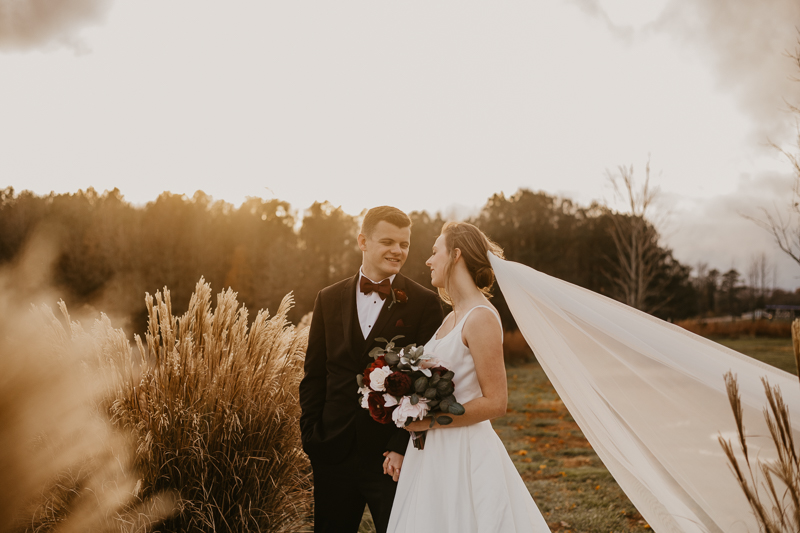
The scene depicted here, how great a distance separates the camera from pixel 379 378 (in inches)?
90.8

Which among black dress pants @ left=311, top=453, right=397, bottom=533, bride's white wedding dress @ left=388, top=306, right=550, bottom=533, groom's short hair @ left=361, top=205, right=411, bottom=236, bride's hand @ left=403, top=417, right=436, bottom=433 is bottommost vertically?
black dress pants @ left=311, top=453, right=397, bottom=533

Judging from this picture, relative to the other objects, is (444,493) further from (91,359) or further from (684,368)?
(91,359)

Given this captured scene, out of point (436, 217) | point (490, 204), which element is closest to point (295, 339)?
point (436, 217)

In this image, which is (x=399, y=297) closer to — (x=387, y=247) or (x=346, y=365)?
(x=387, y=247)

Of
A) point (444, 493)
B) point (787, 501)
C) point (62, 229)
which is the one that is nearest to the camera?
point (787, 501)

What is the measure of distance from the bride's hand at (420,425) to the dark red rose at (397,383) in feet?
0.78

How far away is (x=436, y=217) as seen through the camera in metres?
28.6

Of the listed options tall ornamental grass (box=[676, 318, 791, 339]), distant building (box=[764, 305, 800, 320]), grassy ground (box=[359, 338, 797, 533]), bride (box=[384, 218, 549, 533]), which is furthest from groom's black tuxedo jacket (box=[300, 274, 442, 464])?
distant building (box=[764, 305, 800, 320])

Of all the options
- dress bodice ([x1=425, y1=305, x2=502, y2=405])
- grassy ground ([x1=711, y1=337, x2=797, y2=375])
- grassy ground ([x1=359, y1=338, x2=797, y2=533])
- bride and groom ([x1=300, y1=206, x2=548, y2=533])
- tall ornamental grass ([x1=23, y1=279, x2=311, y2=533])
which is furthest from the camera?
grassy ground ([x1=711, y1=337, x2=797, y2=375])

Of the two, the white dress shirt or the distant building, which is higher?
the white dress shirt

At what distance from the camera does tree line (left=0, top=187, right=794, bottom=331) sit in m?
25.7

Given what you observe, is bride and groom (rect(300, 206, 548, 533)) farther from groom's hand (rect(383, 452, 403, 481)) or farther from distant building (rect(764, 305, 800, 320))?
distant building (rect(764, 305, 800, 320))

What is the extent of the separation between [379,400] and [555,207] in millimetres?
30691

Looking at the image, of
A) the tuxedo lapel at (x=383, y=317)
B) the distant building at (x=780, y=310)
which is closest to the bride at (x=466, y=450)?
the tuxedo lapel at (x=383, y=317)
